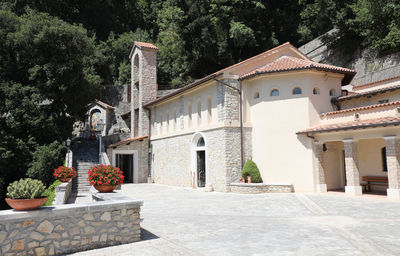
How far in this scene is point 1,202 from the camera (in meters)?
22.5

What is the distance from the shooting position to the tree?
929 inches

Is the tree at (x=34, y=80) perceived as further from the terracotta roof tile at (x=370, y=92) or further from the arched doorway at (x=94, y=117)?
the terracotta roof tile at (x=370, y=92)

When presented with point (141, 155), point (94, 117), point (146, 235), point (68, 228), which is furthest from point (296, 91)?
point (94, 117)

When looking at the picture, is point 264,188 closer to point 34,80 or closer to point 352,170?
point 352,170

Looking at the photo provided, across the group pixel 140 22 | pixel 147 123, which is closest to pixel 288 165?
pixel 147 123

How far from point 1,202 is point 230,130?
16864 mm

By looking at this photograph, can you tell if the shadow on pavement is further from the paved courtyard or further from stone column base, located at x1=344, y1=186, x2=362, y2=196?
stone column base, located at x1=344, y1=186, x2=362, y2=196

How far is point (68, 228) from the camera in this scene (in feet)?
22.1

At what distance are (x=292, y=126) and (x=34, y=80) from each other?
20.1 meters

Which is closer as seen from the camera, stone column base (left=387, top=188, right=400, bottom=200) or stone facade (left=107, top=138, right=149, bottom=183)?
stone column base (left=387, top=188, right=400, bottom=200)

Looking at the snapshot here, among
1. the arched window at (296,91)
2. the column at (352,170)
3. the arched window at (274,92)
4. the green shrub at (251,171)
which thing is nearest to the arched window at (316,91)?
the arched window at (296,91)

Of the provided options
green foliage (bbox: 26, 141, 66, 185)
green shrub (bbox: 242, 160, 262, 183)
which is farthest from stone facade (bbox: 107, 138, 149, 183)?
green shrub (bbox: 242, 160, 262, 183)

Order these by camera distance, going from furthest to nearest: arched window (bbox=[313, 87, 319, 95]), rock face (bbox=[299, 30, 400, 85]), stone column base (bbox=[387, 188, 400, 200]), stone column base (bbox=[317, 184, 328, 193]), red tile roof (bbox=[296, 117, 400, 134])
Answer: rock face (bbox=[299, 30, 400, 85]) → arched window (bbox=[313, 87, 319, 95]) → stone column base (bbox=[317, 184, 328, 193]) → stone column base (bbox=[387, 188, 400, 200]) → red tile roof (bbox=[296, 117, 400, 134])

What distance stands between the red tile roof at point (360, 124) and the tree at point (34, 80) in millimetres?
18255
